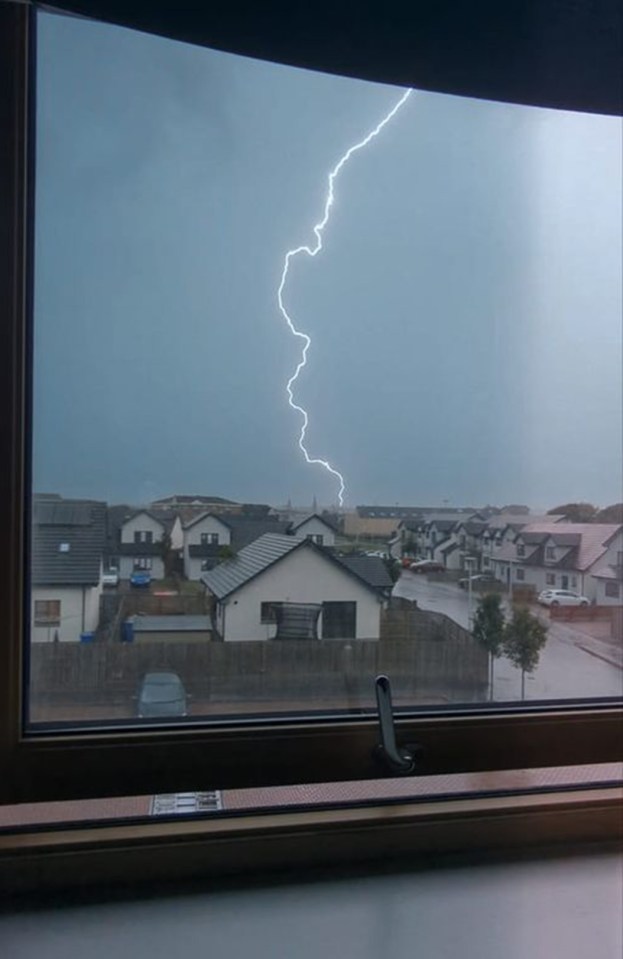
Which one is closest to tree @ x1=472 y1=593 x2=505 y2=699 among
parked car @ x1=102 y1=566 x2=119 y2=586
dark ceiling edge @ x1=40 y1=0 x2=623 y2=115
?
parked car @ x1=102 y1=566 x2=119 y2=586

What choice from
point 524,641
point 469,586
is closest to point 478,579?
point 469,586

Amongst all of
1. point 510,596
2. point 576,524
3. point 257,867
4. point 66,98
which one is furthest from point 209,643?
point 66,98

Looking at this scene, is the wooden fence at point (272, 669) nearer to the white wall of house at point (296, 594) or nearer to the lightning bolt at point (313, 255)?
the white wall of house at point (296, 594)

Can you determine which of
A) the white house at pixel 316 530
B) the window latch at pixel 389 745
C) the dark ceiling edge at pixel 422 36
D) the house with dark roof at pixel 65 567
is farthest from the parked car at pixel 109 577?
the dark ceiling edge at pixel 422 36

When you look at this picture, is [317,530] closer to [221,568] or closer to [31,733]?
[221,568]

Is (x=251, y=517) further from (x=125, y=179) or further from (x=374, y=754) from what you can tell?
(x=125, y=179)

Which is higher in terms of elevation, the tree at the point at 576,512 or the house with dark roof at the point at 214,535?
the tree at the point at 576,512
